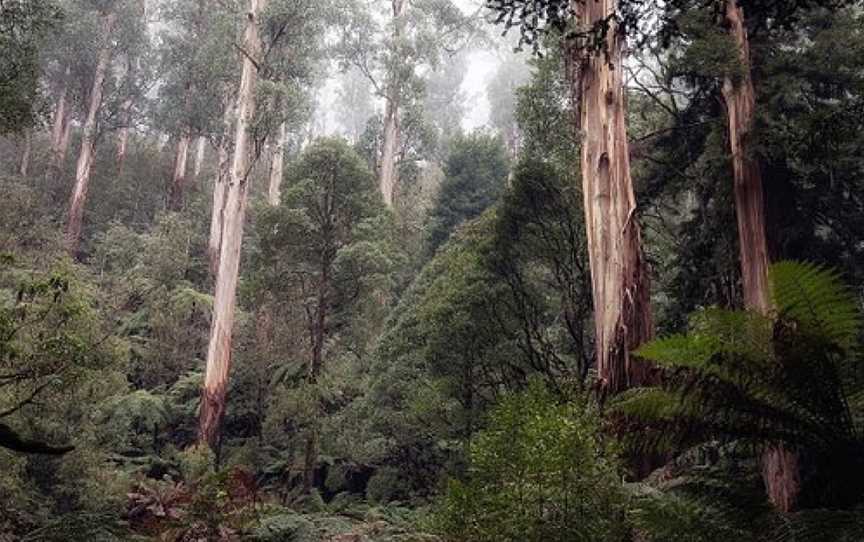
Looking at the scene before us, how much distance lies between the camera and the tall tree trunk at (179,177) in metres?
26.0

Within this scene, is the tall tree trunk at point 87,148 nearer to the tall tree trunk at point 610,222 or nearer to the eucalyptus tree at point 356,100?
the tall tree trunk at point 610,222

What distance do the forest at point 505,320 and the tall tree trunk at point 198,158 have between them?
5944mm

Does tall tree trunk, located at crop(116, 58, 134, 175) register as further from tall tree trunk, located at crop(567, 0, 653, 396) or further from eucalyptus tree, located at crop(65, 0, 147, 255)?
tall tree trunk, located at crop(567, 0, 653, 396)

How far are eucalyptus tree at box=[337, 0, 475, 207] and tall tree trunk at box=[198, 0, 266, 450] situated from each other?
6.97m

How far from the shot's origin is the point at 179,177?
85.8ft

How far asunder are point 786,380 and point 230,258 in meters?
14.8

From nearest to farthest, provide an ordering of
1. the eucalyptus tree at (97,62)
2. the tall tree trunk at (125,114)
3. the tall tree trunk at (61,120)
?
the eucalyptus tree at (97,62), the tall tree trunk at (125,114), the tall tree trunk at (61,120)

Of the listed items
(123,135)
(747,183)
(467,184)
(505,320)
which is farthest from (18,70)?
(123,135)

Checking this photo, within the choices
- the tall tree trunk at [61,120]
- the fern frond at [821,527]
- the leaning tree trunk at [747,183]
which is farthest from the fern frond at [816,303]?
the tall tree trunk at [61,120]

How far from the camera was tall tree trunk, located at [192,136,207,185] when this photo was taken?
28781 millimetres

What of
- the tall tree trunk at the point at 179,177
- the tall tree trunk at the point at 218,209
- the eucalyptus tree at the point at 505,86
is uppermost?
the eucalyptus tree at the point at 505,86

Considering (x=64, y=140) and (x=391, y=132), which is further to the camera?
(x=64, y=140)

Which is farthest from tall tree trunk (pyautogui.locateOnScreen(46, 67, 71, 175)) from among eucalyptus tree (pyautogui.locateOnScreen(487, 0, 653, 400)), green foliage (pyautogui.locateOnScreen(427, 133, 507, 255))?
eucalyptus tree (pyautogui.locateOnScreen(487, 0, 653, 400))

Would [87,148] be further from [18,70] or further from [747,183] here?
[747,183]
